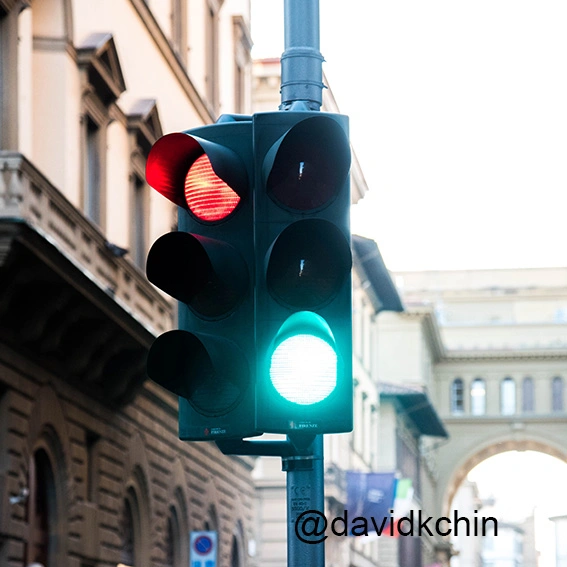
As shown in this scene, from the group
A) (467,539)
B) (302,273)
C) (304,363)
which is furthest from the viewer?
(467,539)

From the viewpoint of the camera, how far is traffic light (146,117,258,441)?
15.7ft

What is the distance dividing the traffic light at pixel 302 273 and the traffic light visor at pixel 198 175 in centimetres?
9

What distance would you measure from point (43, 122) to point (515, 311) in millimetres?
79431

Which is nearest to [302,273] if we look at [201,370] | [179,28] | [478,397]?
[201,370]

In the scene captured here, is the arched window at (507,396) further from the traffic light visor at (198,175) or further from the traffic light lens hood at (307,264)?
the traffic light lens hood at (307,264)

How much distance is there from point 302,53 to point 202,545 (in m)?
15.1

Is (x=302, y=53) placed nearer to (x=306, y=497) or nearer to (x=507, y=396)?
(x=306, y=497)

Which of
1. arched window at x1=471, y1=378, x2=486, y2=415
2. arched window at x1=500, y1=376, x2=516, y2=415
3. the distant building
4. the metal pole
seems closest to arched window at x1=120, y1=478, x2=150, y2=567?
the metal pole

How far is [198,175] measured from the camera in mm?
5066

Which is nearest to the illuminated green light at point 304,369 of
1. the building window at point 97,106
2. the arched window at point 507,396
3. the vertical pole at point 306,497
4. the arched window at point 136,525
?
the vertical pole at point 306,497

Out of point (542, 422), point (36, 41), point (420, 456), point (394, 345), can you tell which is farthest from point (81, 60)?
point (542, 422)

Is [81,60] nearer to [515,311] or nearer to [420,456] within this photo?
[420,456]

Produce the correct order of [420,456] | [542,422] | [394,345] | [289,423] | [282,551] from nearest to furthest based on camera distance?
[289,423]
[282,551]
[394,345]
[420,456]
[542,422]

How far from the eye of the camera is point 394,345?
2842 inches
